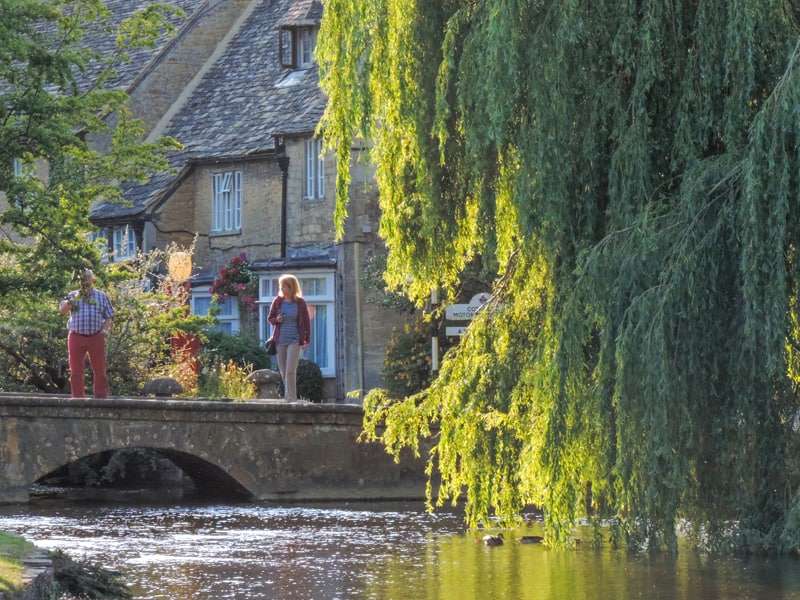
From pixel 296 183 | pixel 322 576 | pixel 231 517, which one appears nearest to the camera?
pixel 322 576

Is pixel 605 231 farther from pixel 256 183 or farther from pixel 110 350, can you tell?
pixel 256 183

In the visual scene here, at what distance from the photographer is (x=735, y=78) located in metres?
13.3

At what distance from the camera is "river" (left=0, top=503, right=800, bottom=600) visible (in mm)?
14023

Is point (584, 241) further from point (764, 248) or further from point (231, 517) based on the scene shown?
point (231, 517)

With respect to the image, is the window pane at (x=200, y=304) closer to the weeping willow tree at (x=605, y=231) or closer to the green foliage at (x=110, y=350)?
the green foliage at (x=110, y=350)

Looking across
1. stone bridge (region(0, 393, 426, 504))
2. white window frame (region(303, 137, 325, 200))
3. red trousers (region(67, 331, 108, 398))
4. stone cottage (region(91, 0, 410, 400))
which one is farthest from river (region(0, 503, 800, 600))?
white window frame (region(303, 137, 325, 200))

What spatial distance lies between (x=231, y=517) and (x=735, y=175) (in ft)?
31.4

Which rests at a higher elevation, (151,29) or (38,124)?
(151,29)

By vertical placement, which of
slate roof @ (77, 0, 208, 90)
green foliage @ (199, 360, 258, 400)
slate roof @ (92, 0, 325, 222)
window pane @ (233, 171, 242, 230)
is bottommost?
green foliage @ (199, 360, 258, 400)

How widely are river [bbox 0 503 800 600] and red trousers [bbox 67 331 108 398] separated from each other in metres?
2.02

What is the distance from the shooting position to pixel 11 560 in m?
10.9

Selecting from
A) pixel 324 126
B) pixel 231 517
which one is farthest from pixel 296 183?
pixel 324 126

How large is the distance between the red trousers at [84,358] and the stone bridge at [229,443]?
11.7 inches

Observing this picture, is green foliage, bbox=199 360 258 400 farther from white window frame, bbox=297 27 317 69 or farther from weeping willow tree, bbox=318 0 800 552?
white window frame, bbox=297 27 317 69
